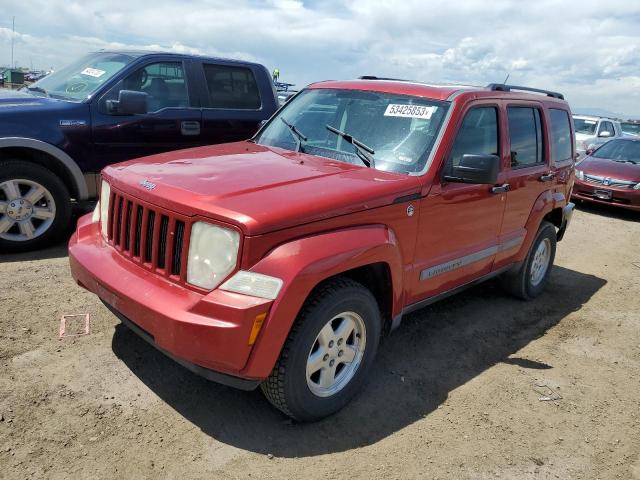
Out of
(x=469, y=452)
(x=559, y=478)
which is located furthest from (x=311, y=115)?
(x=559, y=478)

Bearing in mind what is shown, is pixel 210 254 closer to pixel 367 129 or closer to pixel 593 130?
pixel 367 129

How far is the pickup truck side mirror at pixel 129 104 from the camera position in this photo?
5.21 metres

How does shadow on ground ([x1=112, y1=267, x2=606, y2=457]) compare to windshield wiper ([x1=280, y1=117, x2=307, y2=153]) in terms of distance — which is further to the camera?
windshield wiper ([x1=280, y1=117, x2=307, y2=153])

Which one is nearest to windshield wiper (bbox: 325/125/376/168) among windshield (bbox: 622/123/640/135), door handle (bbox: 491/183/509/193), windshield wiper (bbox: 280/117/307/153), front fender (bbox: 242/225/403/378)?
windshield wiper (bbox: 280/117/307/153)

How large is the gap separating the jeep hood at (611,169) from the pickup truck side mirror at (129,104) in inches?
342

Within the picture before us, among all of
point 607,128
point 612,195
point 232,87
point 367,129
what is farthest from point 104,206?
point 607,128

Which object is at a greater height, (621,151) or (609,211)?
(621,151)

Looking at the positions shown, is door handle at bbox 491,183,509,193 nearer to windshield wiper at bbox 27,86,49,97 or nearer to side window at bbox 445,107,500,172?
side window at bbox 445,107,500,172

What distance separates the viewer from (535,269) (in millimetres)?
5320

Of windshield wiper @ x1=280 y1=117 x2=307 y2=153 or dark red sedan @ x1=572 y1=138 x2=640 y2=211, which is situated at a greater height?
windshield wiper @ x1=280 y1=117 x2=307 y2=153

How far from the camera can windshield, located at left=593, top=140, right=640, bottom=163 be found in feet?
36.3

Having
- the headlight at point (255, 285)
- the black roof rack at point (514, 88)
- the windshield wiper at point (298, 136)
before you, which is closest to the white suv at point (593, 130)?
the black roof rack at point (514, 88)

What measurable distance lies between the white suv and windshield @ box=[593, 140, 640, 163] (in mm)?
3600

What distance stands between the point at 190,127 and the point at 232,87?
82 centimetres
